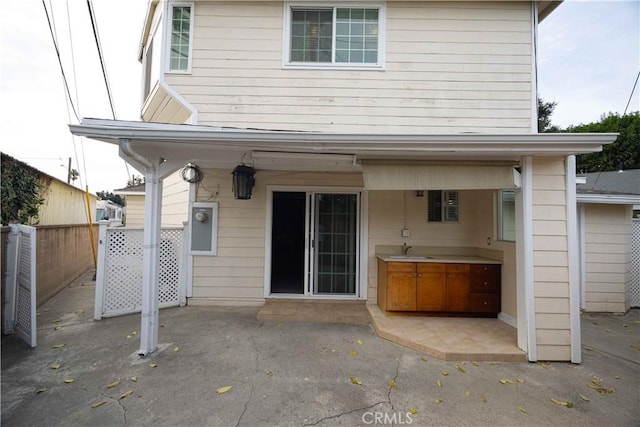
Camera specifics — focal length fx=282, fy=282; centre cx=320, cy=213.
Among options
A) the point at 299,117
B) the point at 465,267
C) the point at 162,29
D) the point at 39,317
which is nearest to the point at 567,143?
the point at 465,267

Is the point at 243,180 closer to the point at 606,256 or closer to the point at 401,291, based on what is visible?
the point at 401,291

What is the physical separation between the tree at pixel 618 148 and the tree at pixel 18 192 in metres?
21.5

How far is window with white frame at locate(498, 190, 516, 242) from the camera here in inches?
157

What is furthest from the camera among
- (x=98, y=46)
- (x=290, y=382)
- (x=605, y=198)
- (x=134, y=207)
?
(x=134, y=207)

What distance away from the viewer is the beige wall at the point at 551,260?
3.06 m

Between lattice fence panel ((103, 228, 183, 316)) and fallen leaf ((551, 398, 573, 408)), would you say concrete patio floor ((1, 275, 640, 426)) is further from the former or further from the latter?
lattice fence panel ((103, 228, 183, 316))

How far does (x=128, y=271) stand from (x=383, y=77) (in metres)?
5.01

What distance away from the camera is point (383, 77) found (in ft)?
14.8

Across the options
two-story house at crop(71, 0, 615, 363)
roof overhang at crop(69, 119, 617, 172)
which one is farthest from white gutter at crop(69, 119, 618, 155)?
→ two-story house at crop(71, 0, 615, 363)

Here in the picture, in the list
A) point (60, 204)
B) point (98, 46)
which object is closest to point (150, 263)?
point (98, 46)

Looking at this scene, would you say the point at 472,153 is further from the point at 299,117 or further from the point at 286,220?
the point at 286,220

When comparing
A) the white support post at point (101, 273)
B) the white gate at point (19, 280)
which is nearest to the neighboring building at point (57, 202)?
the white gate at point (19, 280)

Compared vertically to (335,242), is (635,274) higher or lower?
lower

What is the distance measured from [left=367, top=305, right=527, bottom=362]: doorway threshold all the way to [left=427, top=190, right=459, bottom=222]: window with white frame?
1.59 metres
